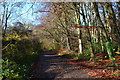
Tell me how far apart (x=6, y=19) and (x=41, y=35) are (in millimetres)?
14596

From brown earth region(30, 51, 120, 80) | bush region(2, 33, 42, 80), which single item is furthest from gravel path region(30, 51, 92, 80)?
bush region(2, 33, 42, 80)

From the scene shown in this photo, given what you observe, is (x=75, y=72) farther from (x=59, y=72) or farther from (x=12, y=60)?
(x=12, y=60)

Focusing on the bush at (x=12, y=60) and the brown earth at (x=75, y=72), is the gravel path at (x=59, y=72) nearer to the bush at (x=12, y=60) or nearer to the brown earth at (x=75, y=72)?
the brown earth at (x=75, y=72)

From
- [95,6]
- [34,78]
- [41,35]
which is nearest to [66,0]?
[95,6]

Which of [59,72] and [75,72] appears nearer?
[75,72]

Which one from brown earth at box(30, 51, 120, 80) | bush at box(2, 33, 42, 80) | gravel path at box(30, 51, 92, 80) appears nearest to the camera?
bush at box(2, 33, 42, 80)

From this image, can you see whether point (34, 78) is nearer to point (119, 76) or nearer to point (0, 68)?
point (0, 68)

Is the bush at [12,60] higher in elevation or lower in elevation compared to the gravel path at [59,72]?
higher

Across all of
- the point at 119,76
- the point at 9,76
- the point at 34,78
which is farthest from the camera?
the point at 34,78

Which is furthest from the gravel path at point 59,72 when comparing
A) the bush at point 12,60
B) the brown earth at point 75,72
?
the bush at point 12,60

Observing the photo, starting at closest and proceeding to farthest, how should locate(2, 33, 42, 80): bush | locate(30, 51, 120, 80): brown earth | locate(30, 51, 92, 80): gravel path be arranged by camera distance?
1. locate(2, 33, 42, 80): bush
2. locate(30, 51, 120, 80): brown earth
3. locate(30, 51, 92, 80): gravel path

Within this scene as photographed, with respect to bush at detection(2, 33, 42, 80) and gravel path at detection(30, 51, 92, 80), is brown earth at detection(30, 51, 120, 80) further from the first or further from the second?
bush at detection(2, 33, 42, 80)

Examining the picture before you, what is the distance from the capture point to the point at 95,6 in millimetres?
7188

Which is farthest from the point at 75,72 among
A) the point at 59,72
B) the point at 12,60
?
the point at 12,60
